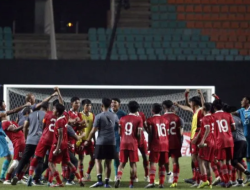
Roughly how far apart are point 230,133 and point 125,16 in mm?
15994

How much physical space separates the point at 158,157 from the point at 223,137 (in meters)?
1.18

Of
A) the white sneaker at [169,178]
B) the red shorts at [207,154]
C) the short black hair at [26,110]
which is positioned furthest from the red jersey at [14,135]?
the red shorts at [207,154]

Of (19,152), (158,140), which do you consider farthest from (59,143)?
(158,140)

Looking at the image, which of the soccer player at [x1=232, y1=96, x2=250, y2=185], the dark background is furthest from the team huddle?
the dark background

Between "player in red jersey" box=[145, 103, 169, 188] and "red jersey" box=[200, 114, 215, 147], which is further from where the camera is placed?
"player in red jersey" box=[145, 103, 169, 188]

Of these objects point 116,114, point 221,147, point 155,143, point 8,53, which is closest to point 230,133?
point 221,147

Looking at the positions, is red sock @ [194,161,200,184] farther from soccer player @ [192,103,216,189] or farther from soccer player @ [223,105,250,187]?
soccer player @ [223,105,250,187]

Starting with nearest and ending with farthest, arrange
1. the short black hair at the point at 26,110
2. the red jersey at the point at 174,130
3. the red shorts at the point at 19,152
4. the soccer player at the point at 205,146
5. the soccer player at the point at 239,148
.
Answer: the soccer player at the point at 205,146
the red jersey at the point at 174,130
the soccer player at the point at 239,148
the red shorts at the point at 19,152
the short black hair at the point at 26,110

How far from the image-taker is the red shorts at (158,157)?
12297 mm

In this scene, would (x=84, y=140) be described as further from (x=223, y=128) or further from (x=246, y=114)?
(x=246, y=114)

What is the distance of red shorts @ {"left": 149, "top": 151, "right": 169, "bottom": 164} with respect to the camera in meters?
12.3

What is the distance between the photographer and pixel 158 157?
1231 cm

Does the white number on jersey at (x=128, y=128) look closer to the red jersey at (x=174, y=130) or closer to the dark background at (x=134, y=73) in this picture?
the red jersey at (x=174, y=130)

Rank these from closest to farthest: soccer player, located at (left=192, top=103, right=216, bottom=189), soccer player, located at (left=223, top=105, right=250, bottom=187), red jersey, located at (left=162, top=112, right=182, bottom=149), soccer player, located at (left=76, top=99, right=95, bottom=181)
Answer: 1. soccer player, located at (left=192, top=103, right=216, bottom=189)
2. red jersey, located at (left=162, top=112, right=182, bottom=149)
3. soccer player, located at (left=223, top=105, right=250, bottom=187)
4. soccer player, located at (left=76, top=99, right=95, bottom=181)
